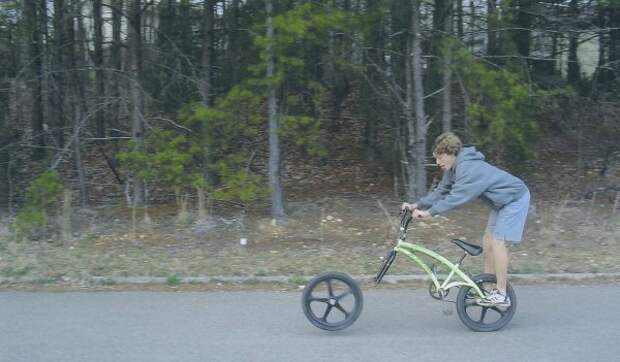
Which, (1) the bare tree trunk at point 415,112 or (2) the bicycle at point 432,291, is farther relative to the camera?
(1) the bare tree trunk at point 415,112

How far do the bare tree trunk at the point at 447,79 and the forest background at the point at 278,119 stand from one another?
52mm

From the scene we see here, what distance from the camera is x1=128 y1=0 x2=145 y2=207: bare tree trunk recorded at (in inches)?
434

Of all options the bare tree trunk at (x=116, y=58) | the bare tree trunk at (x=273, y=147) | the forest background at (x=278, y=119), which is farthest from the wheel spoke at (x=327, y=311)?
the bare tree trunk at (x=116, y=58)

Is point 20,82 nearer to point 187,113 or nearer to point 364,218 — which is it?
point 187,113

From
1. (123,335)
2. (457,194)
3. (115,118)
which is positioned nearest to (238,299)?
(123,335)

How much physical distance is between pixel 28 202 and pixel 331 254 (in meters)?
4.67

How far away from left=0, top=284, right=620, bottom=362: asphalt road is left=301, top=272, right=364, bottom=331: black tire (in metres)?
0.14

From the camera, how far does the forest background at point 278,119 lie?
1003 cm

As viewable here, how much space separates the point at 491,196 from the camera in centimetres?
612

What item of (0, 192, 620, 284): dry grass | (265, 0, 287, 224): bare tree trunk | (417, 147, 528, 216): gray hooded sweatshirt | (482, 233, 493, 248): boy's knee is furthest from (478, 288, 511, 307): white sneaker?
(265, 0, 287, 224): bare tree trunk

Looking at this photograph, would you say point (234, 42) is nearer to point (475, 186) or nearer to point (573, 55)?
point (573, 55)

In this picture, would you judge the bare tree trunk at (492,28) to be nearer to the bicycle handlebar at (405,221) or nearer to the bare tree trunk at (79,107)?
the bicycle handlebar at (405,221)

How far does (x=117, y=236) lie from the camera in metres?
10.3

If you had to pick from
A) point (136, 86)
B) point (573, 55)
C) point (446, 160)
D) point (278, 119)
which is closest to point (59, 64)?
point (136, 86)
